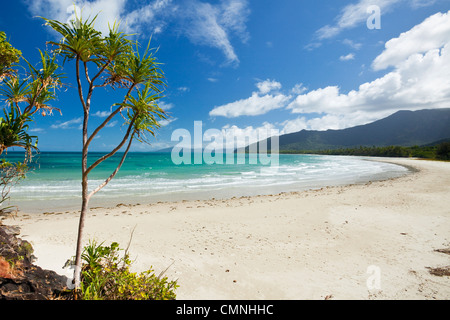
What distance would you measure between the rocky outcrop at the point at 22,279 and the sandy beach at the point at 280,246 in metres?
0.66

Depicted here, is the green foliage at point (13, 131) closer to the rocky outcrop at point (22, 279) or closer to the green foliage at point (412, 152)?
the rocky outcrop at point (22, 279)

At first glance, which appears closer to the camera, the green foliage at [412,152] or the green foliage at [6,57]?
the green foliage at [6,57]

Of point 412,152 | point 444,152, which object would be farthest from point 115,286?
point 412,152

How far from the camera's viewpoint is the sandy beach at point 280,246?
4406mm

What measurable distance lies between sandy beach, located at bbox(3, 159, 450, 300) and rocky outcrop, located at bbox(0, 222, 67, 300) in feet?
2.16

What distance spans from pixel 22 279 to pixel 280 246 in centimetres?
591

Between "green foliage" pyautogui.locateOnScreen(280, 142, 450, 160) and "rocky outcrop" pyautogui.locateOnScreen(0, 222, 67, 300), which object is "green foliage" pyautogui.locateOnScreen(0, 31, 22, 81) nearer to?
"rocky outcrop" pyautogui.locateOnScreen(0, 222, 67, 300)

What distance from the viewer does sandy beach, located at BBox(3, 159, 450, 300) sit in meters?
4.41

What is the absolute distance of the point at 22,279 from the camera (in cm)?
317

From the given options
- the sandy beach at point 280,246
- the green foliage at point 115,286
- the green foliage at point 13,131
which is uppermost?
the green foliage at point 13,131

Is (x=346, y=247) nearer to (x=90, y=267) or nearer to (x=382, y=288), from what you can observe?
(x=382, y=288)

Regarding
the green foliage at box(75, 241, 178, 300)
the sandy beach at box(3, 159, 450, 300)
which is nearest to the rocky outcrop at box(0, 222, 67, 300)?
the green foliage at box(75, 241, 178, 300)

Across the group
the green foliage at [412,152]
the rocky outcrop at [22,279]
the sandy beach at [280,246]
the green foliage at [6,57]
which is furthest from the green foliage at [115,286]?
the green foliage at [412,152]

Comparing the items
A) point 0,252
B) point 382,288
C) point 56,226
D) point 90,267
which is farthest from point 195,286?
point 56,226
